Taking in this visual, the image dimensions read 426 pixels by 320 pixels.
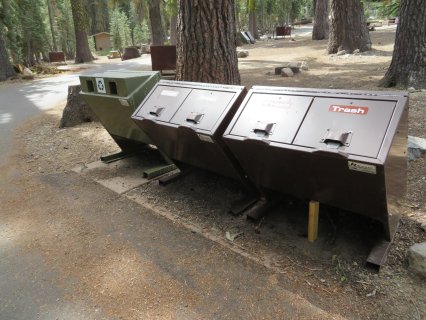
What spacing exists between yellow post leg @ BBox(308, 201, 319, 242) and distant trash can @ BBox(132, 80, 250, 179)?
2.47 feet

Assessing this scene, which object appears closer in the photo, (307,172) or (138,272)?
(307,172)

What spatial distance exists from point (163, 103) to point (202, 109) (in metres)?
0.60

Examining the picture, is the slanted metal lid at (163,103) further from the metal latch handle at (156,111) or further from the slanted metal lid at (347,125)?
the slanted metal lid at (347,125)

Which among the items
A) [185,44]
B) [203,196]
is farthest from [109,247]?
[185,44]

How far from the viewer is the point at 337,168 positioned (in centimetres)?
242

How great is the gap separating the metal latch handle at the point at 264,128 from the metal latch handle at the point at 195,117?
0.64m

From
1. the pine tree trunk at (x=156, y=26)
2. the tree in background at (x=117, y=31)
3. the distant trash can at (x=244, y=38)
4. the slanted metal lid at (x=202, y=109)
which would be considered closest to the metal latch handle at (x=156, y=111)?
the slanted metal lid at (x=202, y=109)

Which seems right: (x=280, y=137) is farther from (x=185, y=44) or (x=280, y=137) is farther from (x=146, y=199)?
(x=185, y=44)

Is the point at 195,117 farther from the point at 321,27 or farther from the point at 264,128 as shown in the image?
the point at 321,27

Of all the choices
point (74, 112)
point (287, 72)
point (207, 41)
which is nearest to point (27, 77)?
point (74, 112)

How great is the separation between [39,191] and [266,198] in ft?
9.78

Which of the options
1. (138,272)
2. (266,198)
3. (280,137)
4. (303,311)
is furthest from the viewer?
(266,198)

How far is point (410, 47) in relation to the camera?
271 inches

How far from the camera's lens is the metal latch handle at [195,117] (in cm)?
327
